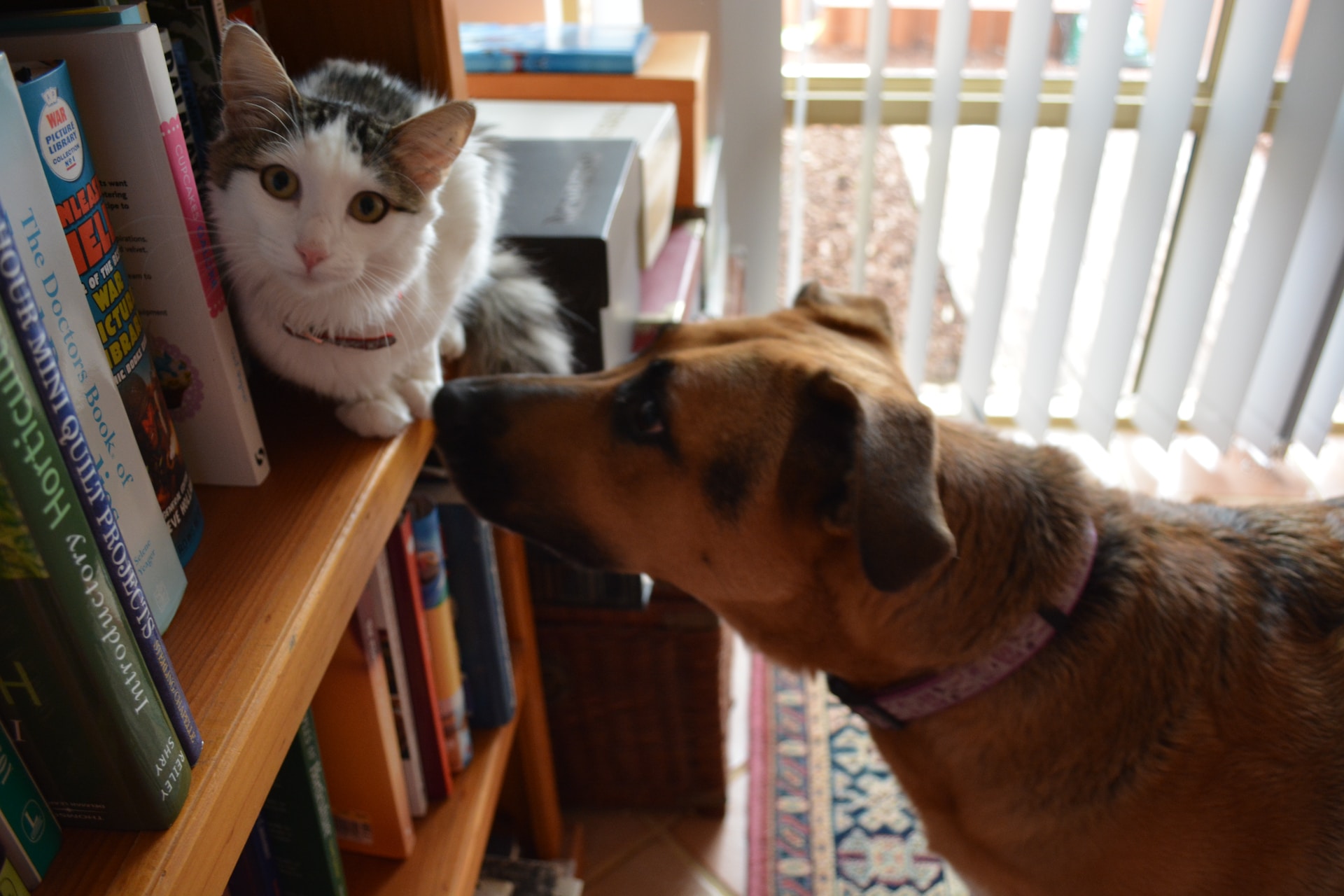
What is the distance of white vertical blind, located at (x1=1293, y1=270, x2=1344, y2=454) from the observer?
76.9 inches

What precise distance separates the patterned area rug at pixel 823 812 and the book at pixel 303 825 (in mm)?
829

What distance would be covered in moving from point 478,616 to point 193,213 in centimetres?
61

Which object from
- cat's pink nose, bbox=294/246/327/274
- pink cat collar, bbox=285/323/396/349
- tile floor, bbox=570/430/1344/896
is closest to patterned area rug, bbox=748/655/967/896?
tile floor, bbox=570/430/1344/896

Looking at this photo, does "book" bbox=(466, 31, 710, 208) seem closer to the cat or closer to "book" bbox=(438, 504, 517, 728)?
the cat

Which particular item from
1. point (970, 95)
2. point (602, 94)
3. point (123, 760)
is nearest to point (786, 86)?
point (970, 95)

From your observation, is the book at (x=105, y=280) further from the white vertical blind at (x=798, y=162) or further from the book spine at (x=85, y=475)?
the white vertical blind at (x=798, y=162)

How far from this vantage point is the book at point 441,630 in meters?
0.96

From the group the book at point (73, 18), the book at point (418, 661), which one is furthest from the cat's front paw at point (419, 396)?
the book at point (73, 18)

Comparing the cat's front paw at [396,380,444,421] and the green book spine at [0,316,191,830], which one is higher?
the green book spine at [0,316,191,830]

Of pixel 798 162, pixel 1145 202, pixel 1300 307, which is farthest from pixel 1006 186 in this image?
pixel 1300 307

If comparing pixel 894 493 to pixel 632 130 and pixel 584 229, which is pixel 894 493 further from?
pixel 632 130

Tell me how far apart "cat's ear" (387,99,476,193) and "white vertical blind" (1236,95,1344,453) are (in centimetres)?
176

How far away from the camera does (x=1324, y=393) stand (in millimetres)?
2008

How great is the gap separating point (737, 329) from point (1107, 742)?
1.80 feet
